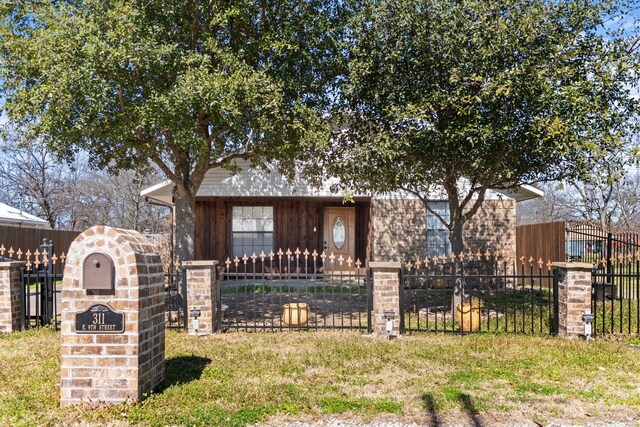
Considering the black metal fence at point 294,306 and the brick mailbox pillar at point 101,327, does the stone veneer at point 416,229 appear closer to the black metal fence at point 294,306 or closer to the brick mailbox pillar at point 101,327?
the black metal fence at point 294,306

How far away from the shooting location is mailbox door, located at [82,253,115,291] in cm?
470

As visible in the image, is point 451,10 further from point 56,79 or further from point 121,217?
point 121,217

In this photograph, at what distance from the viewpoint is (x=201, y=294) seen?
26.1 feet

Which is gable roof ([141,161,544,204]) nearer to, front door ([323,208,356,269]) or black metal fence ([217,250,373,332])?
front door ([323,208,356,269])

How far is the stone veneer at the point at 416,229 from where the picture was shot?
14.5 meters

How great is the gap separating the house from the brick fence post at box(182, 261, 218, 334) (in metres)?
6.14

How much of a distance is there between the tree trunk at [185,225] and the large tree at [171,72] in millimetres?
23

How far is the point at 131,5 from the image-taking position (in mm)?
7996

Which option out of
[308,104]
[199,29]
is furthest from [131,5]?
[308,104]

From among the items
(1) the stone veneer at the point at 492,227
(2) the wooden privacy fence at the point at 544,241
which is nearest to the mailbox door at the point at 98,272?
(1) the stone veneer at the point at 492,227

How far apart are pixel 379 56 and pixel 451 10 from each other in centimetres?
127

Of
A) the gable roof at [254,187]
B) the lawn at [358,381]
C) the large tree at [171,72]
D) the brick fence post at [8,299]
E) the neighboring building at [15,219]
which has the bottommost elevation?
the lawn at [358,381]

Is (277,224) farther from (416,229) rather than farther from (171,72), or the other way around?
(171,72)

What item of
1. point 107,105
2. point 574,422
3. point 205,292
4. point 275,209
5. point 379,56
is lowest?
point 574,422
